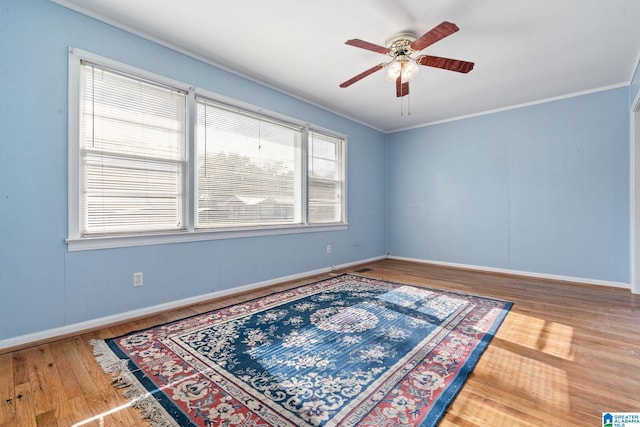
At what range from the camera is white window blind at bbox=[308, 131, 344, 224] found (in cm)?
455

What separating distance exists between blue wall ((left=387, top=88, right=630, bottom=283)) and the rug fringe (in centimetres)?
495

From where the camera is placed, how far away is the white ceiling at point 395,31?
2359 mm

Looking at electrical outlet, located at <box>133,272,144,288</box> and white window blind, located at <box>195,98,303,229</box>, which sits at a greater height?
white window blind, located at <box>195,98,303,229</box>

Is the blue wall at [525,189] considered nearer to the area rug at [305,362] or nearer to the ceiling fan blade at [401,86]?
the area rug at [305,362]

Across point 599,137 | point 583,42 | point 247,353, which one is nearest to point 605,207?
point 599,137

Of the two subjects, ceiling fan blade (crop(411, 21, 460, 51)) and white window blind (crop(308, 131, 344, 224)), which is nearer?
ceiling fan blade (crop(411, 21, 460, 51))

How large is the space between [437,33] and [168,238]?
9.75ft

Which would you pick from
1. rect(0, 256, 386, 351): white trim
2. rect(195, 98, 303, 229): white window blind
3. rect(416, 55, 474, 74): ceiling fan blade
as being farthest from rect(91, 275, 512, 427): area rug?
rect(416, 55, 474, 74): ceiling fan blade

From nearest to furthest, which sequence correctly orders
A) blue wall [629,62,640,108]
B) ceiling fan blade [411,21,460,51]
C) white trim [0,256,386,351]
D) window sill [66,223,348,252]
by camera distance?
1. ceiling fan blade [411,21,460,51]
2. white trim [0,256,386,351]
3. window sill [66,223,348,252]
4. blue wall [629,62,640,108]

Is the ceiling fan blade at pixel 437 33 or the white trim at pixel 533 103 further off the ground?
the white trim at pixel 533 103

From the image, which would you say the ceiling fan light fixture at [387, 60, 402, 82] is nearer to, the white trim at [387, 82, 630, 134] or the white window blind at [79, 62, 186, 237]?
the white window blind at [79, 62, 186, 237]

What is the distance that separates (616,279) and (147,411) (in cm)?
531

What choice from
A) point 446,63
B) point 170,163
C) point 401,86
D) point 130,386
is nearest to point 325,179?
point 401,86

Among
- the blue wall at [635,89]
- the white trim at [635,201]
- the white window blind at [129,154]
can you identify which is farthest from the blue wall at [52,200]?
the white trim at [635,201]
